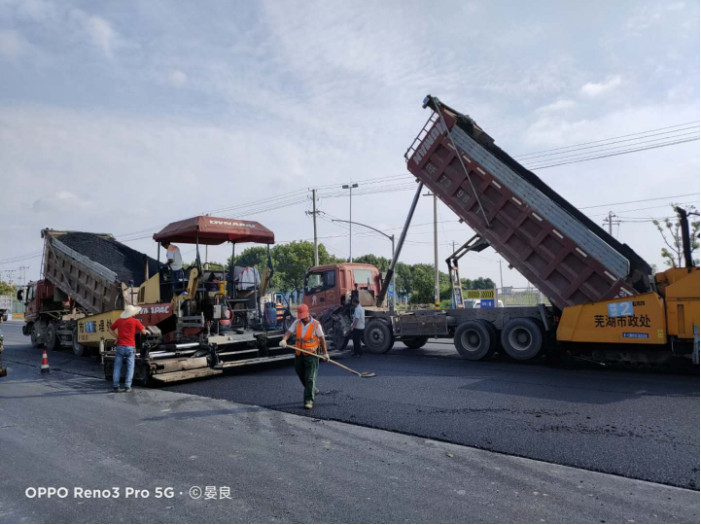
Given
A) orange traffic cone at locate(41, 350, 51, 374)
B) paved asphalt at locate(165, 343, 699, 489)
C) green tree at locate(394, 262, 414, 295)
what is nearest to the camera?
paved asphalt at locate(165, 343, 699, 489)

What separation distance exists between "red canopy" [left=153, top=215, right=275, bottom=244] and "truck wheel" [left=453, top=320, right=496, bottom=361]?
4.41 meters

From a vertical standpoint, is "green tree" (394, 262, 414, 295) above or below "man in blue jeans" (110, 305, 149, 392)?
above

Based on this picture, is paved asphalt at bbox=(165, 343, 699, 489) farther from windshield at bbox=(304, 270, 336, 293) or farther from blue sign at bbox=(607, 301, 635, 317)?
windshield at bbox=(304, 270, 336, 293)

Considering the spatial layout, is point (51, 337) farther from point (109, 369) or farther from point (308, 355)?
point (308, 355)

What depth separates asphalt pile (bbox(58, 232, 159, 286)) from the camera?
12.6 meters

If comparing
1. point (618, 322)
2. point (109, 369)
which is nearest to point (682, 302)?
point (618, 322)

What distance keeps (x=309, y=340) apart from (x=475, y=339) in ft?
16.7

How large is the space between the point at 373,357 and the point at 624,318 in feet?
17.6

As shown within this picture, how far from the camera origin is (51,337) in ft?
51.0

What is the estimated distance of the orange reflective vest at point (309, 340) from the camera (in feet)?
22.4

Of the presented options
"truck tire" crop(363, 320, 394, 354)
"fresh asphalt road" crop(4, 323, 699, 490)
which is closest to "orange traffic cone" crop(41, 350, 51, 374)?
"fresh asphalt road" crop(4, 323, 699, 490)

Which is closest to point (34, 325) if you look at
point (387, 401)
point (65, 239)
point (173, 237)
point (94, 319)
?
point (65, 239)

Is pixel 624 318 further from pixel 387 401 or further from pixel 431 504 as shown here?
pixel 431 504

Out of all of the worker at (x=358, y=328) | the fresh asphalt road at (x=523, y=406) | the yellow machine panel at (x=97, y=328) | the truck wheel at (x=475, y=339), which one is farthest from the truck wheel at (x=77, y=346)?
the truck wheel at (x=475, y=339)
